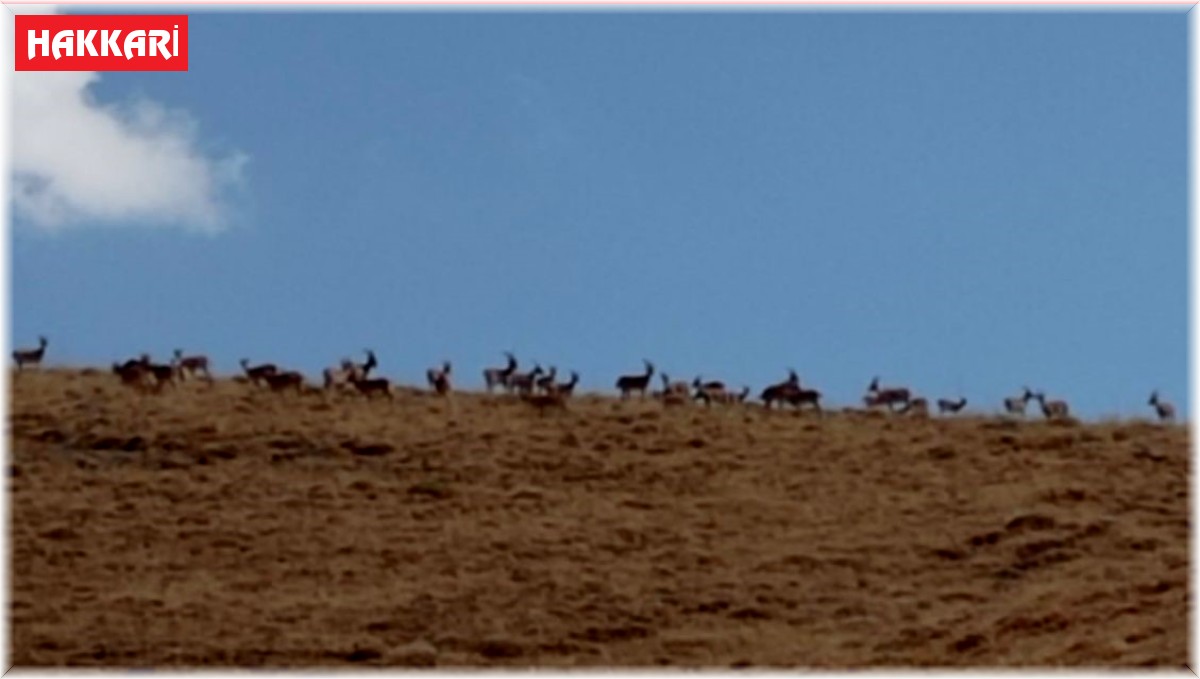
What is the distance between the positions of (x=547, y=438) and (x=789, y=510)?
4.93 m

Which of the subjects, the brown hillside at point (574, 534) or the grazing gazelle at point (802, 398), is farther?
the grazing gazelle at point (802, 398)

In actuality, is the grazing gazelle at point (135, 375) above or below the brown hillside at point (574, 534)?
above

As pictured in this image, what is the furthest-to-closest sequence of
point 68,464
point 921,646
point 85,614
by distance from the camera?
point 68,464
point 85,614
point 921,646

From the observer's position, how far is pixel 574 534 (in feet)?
86.1

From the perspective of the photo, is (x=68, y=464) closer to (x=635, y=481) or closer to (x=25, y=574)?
(x=25, y=574)

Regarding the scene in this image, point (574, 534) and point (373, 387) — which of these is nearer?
point (574, 534)

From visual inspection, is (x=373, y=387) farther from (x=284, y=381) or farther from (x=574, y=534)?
(x=574, y=534)

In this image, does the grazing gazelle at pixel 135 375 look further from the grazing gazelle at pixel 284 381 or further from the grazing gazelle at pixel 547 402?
the grazing gazelle at pixel 547 402

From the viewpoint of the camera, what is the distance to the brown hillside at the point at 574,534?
21.9 metres

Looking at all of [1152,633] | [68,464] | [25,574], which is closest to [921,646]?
[1152,633]

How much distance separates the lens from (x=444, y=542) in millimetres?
25812

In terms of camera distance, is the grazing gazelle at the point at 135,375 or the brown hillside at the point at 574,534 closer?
the brown hillside at the point at 574,534

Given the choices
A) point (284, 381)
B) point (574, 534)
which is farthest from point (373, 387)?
point (574, 534)

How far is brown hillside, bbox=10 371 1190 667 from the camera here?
21.9 m
